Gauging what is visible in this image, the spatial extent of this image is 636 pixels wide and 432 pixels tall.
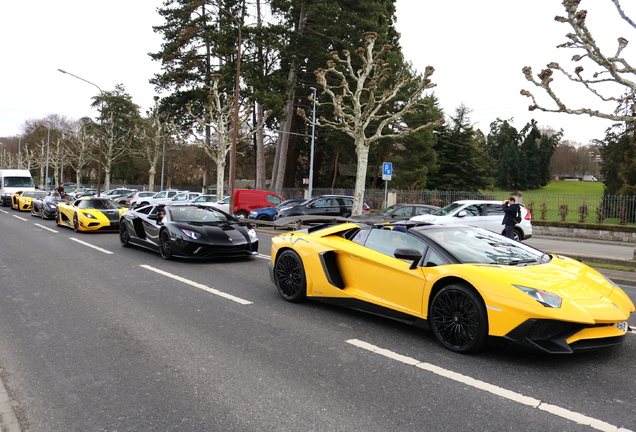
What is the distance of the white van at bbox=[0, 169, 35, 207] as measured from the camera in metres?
36.6

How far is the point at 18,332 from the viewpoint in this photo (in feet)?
17.7

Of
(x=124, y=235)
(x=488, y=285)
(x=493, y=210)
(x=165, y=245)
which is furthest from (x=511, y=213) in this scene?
(x=124, y=235)

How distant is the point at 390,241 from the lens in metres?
5.73

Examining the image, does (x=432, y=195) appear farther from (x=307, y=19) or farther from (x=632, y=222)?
(x=307, y=19)

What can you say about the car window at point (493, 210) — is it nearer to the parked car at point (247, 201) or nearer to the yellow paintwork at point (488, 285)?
the parked car at point (247, 201)

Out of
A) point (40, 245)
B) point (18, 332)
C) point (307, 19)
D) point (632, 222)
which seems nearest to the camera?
point (18, 332)

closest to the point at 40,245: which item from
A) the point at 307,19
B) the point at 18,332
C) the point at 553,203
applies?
the point at 18,332

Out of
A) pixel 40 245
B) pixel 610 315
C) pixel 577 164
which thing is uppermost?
pixel 577 164

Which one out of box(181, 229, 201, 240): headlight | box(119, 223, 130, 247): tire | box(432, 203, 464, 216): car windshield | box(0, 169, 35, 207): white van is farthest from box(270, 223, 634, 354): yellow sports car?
box(0, 169, 35, 207): white van

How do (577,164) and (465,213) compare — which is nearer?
(465,213)

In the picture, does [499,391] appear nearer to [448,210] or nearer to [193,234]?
[193,234]

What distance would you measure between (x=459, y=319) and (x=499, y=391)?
966mm

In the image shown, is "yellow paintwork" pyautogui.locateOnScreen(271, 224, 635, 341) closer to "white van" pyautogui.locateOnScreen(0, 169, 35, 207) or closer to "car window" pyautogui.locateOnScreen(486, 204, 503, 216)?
"car window" pyautogui.locateOnScreen(486, 204, 503, 216)

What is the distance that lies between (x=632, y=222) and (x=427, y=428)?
25020mm
